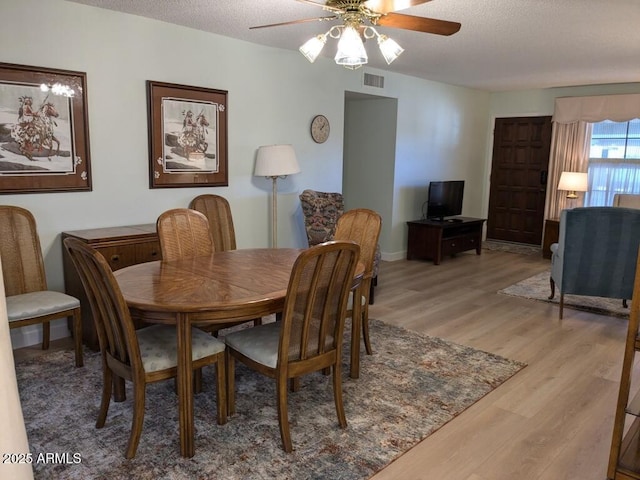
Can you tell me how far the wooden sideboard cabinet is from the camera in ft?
10.9

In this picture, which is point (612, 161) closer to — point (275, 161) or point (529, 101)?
point (529, 101)

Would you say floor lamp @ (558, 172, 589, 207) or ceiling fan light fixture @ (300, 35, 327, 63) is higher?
ceiling fan light fixture @ (300, 35, 327, 63)

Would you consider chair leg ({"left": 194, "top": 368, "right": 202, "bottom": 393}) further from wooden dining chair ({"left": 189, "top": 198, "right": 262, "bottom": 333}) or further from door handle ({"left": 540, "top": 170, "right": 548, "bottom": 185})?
door handle ({"left": 540, "top": 170, "right": 548, "bottom": 185})

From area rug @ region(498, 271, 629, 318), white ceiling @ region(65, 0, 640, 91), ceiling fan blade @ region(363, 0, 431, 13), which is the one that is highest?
white ceiling @ region(65, 0, 640, 91)

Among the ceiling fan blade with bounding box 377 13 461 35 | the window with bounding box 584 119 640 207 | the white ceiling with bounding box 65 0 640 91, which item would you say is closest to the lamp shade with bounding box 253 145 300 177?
the white ceiling with bounding box 65 0 640 91

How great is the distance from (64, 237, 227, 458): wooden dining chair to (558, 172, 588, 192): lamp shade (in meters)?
5.73

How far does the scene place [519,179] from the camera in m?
7.76

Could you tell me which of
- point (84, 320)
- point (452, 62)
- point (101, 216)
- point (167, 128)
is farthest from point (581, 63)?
point (84, 320)

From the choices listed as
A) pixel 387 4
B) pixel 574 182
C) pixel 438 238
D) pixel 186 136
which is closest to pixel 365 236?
pixel 387 4

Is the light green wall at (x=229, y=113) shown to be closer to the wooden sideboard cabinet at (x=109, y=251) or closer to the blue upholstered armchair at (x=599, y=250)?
the wooden sideboard cabinet at (x=109, y=251)

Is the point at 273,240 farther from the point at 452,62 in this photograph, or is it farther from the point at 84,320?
the point at 452,62

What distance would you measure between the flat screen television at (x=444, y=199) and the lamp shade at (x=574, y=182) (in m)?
1.32

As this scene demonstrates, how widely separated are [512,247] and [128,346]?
6.77m

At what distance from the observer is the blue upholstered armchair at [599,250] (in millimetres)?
3945
